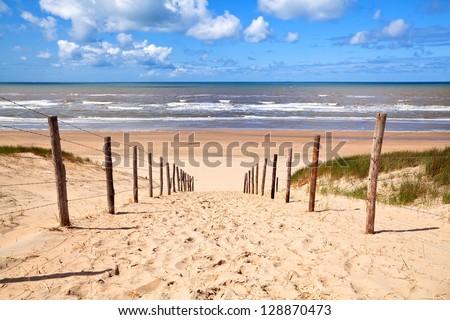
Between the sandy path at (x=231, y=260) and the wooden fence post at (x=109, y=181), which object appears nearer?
the sandy path at (x=231, y=260)

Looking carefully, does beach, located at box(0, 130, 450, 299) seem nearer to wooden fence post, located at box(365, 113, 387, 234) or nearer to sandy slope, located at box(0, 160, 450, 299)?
sandy slope, located at box(0, 160, 450, 299)

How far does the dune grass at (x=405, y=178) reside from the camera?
884cm

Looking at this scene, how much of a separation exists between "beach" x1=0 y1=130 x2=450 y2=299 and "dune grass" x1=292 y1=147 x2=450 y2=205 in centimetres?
100

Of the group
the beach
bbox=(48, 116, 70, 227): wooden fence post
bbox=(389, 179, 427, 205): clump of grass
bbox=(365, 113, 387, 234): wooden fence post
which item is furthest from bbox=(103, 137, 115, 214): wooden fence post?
bbox=(389, 179, 427, 205): clump of grass

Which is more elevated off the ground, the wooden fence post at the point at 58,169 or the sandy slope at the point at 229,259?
the wooden fence post at the point at 58,169

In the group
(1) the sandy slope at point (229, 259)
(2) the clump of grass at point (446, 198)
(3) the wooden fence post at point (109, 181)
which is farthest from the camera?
(2) the clump of grass at point (446, 198)

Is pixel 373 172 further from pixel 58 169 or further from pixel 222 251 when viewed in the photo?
pixel 58 169

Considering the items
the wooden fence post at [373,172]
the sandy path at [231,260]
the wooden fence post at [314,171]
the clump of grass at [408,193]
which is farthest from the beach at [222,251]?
the clump of grass at [408,193]

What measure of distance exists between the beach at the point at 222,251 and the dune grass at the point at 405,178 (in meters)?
1.00

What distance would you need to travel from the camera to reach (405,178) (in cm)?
1033

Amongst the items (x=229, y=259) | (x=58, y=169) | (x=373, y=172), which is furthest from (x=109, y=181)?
(x=373, y=172)

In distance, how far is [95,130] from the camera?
29.7m

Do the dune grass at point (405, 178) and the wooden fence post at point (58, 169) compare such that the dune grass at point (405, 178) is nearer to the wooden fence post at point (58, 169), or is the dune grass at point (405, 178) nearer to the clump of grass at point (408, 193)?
A: the clump of grass at point (408, 193)

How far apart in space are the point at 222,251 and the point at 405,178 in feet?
25.2
